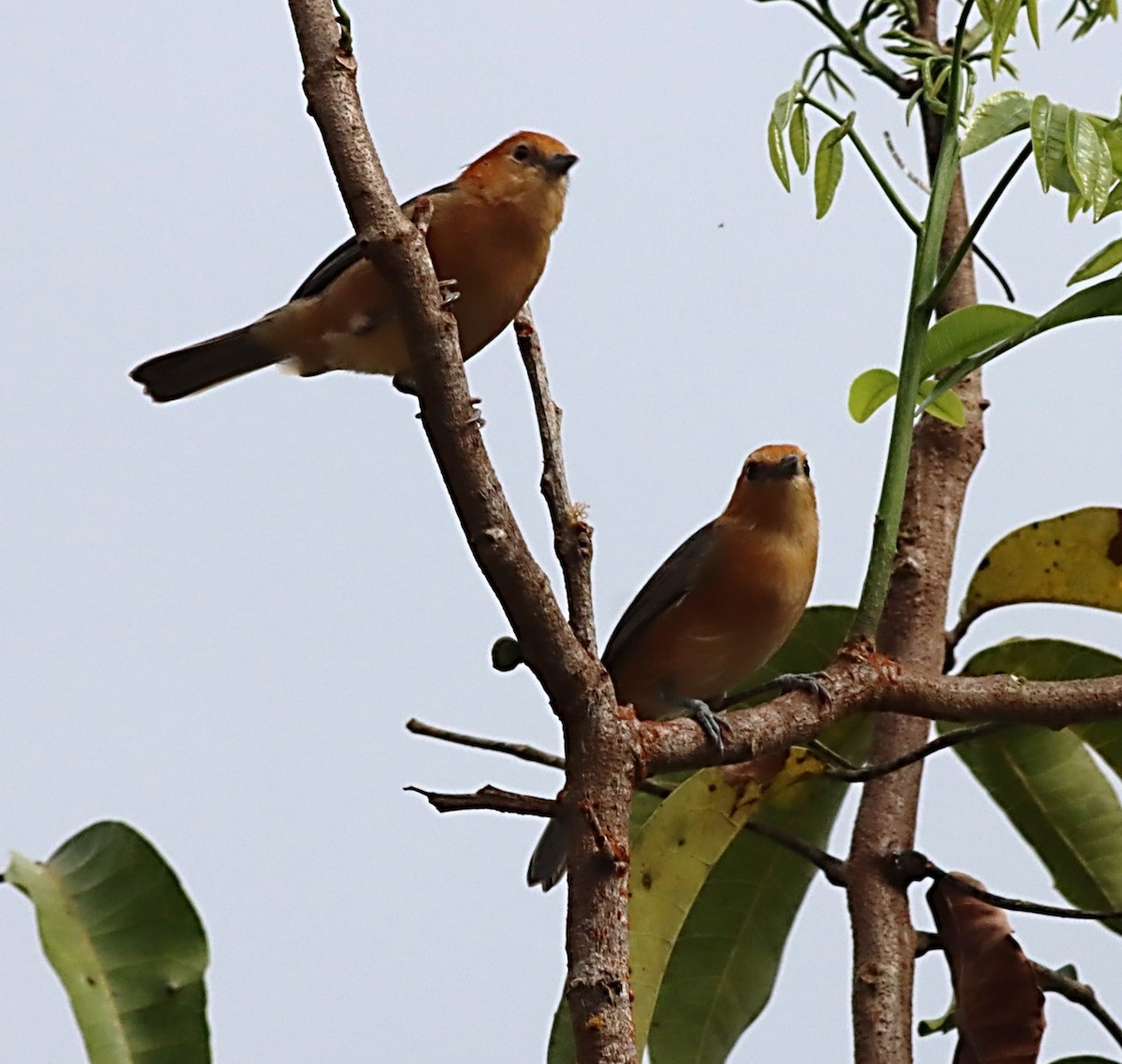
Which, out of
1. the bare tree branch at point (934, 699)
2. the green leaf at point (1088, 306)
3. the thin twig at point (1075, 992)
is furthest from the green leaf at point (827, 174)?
the thin twig at point (1075, 992)

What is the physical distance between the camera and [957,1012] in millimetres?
1559

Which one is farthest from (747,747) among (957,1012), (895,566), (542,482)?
(895,566)

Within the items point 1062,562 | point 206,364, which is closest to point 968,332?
point 1062,562

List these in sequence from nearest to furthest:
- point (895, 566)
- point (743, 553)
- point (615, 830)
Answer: point (615, 830)
point (895, 566)
point (743, 553)

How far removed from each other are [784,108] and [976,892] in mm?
825

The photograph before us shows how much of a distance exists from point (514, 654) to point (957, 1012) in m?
0.69

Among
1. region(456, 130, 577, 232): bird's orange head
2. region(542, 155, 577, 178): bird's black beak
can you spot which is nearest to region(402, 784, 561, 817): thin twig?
region(456, 130, 577, 232): bird's orange head

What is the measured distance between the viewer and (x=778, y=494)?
2227 mm

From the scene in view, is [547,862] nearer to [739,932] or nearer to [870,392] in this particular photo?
[739,932]

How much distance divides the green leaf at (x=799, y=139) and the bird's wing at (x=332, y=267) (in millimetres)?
620

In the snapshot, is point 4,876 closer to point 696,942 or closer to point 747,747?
point 747,747

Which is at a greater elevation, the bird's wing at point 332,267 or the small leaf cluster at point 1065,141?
the bird's wing at point 332,267

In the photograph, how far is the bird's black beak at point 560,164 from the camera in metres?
2.05

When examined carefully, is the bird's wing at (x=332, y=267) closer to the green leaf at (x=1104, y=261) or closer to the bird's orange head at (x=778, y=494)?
the bird's orange head at (x=778, y=494)
